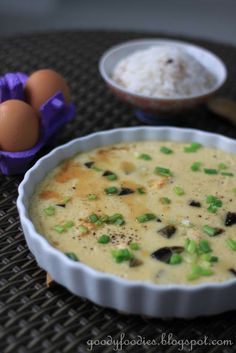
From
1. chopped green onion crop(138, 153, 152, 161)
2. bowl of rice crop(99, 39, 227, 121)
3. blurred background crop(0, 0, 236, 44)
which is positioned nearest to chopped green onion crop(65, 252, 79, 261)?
chopped green onion crop(138, 153, 152, 161)

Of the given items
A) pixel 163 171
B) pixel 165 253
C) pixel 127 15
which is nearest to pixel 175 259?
pixel 165 253

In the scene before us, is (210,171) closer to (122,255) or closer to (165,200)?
(165,200)

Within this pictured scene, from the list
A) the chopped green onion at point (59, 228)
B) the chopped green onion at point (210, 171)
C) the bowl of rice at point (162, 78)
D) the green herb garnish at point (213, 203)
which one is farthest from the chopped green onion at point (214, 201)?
the bowl of rice at point (162, 78)

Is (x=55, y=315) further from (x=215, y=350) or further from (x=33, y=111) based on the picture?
(x=33, y=111)

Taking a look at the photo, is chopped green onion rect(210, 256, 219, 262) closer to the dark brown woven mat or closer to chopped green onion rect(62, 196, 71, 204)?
the dark brown woven mat

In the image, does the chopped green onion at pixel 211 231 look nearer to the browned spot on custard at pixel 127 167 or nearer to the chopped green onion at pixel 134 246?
the chopped green onion at pixel 134 246

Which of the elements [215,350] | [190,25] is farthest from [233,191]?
[190,25]

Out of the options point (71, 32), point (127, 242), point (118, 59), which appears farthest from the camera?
point (71, 32)
